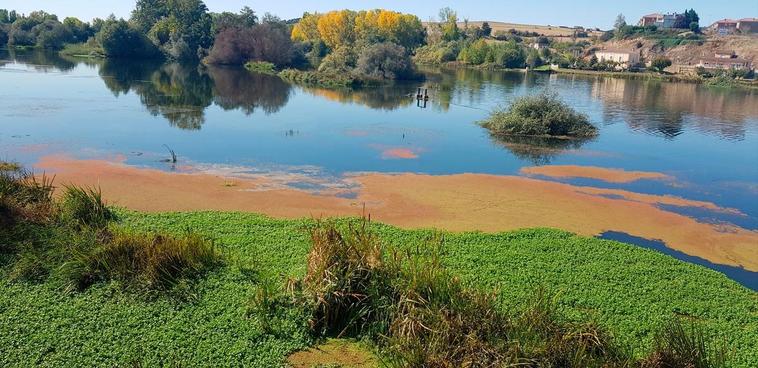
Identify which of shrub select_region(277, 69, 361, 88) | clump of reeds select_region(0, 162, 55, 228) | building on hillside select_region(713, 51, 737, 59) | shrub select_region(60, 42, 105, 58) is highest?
building on hillside select_region(713, 51, 737, 59)

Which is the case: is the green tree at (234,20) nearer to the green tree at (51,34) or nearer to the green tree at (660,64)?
the green tree at (51,34)

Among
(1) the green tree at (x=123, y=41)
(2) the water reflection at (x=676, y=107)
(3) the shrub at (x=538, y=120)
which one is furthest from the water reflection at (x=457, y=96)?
(1) the green tree at (x=123, y=41)

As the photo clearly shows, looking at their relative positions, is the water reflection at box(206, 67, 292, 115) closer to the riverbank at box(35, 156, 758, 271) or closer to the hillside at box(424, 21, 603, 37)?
the riverbank at box(35, 156, 758, 271)

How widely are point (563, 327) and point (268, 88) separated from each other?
1699 inches

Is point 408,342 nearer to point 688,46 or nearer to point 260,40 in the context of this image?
point 260,40

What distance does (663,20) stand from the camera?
141 metres

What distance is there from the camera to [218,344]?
7.96 m

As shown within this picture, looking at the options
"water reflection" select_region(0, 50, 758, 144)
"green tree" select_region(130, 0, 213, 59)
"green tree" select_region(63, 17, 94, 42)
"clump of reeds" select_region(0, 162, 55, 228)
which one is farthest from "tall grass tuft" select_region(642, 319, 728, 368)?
"green tree" select_region(63, 17, 94, 42)

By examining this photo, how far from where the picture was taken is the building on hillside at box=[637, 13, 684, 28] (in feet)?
431

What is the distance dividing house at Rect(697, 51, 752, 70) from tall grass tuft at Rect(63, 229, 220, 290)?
87004mm

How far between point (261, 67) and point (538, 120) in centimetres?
4502

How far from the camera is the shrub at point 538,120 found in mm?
29281

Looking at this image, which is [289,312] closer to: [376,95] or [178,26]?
[376,95]

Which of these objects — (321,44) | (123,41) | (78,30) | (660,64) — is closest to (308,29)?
(321,44)
